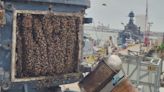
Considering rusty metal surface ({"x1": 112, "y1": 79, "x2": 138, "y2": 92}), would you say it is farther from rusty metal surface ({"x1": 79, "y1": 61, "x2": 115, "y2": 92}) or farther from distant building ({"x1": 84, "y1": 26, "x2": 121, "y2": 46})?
distant building ({"x1": 84, "y1": 26, "x2": 121, "y2": 46})

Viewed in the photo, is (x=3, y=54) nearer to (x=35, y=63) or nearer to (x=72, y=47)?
(x=35, y=63)

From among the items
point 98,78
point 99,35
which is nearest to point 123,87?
point 98,78

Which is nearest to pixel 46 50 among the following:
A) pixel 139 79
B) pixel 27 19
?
pixel 27 19

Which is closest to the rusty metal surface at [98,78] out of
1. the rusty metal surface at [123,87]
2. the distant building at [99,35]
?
the rusty metal surface at [123,87]

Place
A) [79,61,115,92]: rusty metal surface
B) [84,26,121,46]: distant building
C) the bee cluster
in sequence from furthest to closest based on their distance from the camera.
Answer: [84,26,121,46]: distant building
[79,61,115,92]: rusty metal surface
the bee cluster

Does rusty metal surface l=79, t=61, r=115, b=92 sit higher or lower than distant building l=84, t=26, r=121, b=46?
lower

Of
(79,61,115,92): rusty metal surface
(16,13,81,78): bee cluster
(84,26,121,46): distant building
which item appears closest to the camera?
(16,13,81,78): bee cluster

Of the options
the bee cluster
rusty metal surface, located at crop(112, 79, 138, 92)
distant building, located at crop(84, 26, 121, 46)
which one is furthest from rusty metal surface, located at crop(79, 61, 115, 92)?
distant building, located at crop(84, 26, 121, 46)
